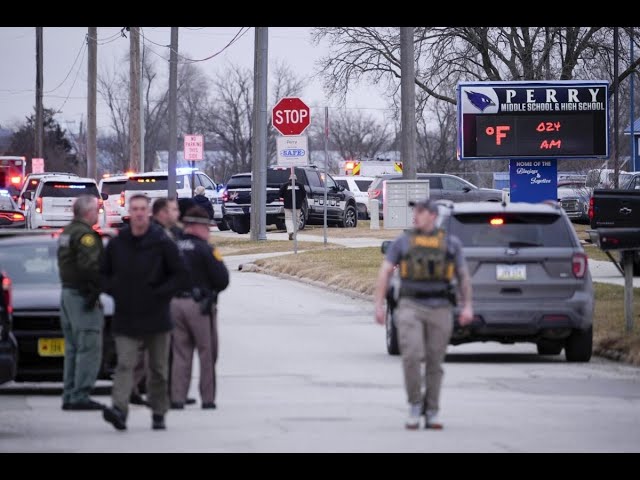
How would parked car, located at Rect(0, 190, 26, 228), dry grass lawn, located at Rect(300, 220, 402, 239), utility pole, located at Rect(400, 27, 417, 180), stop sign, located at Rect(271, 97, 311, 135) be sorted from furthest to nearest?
dry grass lawn, located at Rect(300, 220, 402, 239) < parked car, located at Rect(0, 190, 26, 228) < stop sign, located at Rect(271, 97, 311, 135) < utility pole, located at Rect(400, 27, 417, 180)

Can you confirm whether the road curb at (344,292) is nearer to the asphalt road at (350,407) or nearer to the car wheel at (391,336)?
the asphalt road at (350,407)

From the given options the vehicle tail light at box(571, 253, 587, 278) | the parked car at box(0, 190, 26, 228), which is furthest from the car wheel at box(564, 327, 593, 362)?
the parked car at box(0, 190, 26, 228)

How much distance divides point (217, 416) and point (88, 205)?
6.83 ft

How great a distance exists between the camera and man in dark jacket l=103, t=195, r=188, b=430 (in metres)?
12.1

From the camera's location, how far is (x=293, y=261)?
3284 cm

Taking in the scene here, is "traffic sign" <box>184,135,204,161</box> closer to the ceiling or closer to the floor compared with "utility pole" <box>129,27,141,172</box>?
closer to the floor

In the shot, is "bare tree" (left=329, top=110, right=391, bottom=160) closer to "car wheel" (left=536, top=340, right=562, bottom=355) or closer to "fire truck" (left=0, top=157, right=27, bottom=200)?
"fire truck" (left=0, top=157, right=27, bottom=200)

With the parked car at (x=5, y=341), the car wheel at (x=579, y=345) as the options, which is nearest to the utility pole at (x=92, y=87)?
the car wheel at (x=579, y=345)

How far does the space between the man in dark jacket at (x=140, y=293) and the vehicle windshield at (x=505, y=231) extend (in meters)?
5.02

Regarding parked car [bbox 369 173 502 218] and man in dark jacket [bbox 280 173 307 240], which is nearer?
man in dark jacket [bbox 280 173 307 240]

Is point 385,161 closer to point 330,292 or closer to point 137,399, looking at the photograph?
point 330,292

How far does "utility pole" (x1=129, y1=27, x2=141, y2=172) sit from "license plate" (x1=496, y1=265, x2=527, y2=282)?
3580 cm

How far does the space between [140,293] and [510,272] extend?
5531 mm

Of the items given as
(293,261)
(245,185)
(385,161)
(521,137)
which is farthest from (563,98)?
(385,161)
